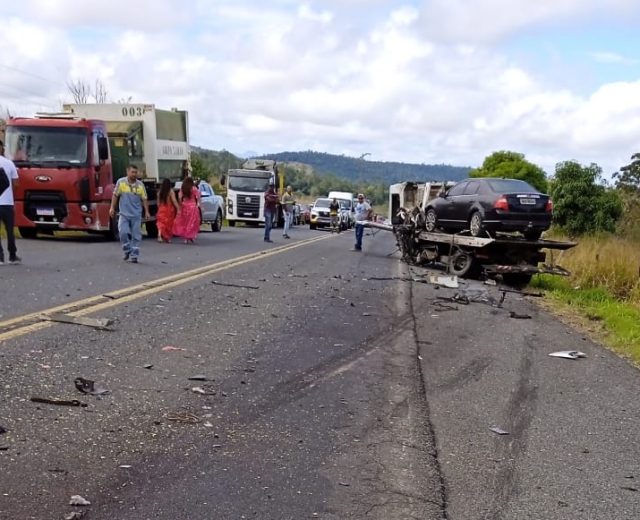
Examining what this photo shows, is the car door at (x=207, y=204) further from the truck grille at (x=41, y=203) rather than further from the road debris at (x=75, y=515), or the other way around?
Answer: the road debris at (x=75, y=515)

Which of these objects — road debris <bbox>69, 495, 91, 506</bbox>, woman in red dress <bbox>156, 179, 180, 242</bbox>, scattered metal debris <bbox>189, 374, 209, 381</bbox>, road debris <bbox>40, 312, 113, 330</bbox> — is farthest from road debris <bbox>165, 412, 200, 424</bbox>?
woman in red dress <bbox>156, 179, 180, 242</bbox>

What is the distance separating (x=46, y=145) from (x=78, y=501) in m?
17.5

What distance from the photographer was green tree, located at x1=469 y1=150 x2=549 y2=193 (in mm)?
53344

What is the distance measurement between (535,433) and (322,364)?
2.20 m

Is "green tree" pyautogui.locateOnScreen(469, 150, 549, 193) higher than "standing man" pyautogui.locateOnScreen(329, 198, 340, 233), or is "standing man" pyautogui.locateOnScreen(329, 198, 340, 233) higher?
"green tree" pyautogui.locateOnScreen(469, 150, 549, 193)

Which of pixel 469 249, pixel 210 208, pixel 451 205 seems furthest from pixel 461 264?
pixel 210 208

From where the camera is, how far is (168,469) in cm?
423

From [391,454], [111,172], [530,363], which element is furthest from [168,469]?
[111,172]

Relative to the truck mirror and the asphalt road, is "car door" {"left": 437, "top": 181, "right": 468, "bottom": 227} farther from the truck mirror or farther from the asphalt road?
the truck mirror

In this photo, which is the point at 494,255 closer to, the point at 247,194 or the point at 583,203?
the point at 583,203

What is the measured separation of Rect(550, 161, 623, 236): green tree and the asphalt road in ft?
82.6

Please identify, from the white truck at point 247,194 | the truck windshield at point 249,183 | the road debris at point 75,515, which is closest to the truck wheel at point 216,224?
the white truck at point 247,194

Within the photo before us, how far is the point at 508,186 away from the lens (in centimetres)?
1673

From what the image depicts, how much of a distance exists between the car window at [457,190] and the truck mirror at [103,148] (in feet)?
28.8
